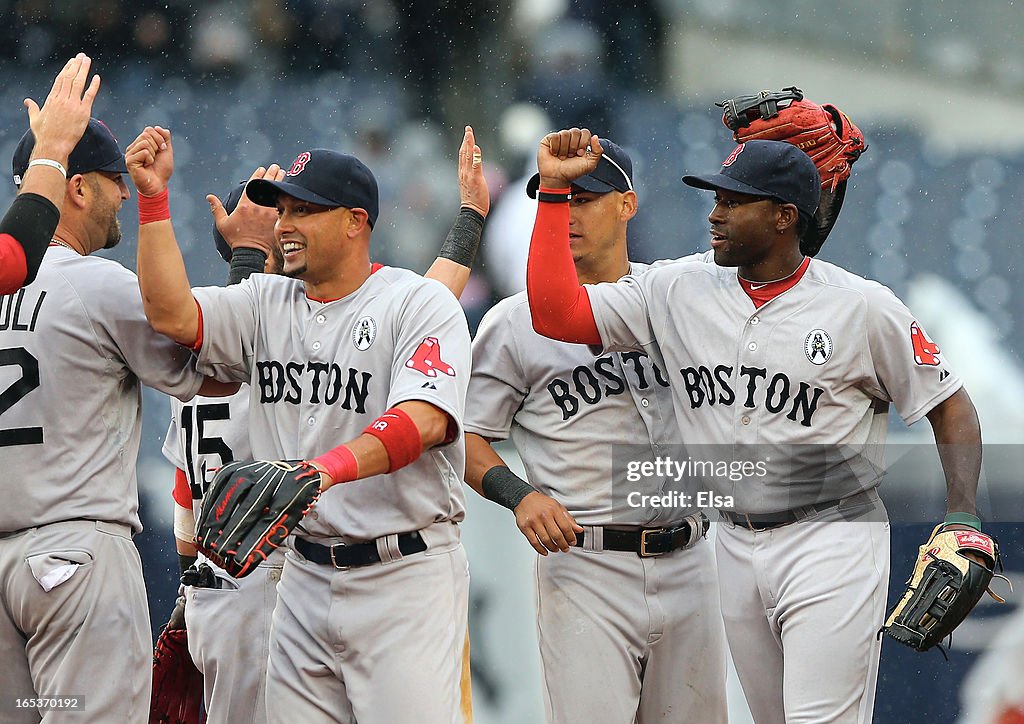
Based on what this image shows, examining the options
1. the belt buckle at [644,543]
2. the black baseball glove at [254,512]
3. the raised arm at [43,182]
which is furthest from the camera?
the belt buckle at [644,543]

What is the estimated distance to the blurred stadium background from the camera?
4.84m

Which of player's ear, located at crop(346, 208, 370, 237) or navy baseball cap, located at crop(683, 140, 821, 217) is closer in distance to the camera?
player's ear, located at crop(346, 208, 370, 237)

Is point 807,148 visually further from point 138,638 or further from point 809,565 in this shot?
point 138,638

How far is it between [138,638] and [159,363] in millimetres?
583

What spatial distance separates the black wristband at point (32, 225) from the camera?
2412 mm

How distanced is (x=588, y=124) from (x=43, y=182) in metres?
2.97

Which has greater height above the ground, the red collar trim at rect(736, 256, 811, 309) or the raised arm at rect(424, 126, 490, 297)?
the raised arm at rect(424, 126, 490, 297)

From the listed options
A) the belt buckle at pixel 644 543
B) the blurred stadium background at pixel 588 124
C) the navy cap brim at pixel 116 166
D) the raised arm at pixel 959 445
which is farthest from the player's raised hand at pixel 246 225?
the blurred stadium background at pixel 588 124

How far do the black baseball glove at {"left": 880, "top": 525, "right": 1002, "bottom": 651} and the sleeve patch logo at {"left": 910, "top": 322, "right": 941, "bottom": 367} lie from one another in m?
0.39

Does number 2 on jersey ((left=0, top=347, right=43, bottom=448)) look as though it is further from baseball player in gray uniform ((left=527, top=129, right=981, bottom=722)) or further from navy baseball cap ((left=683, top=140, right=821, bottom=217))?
navy baseball cap ((left=683, top=140, right=821, bottom=217))

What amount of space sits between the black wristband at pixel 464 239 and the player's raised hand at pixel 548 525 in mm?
677

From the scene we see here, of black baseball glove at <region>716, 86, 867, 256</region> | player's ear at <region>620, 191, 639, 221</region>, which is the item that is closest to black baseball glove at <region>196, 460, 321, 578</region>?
player's ear at <region>620, 191, 639, 221</region>

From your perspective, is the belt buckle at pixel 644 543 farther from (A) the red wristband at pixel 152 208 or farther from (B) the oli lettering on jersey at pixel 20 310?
(B) the oli lettering on jersey at pixel 20 310

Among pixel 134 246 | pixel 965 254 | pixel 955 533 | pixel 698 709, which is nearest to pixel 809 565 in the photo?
pixel 955 533
